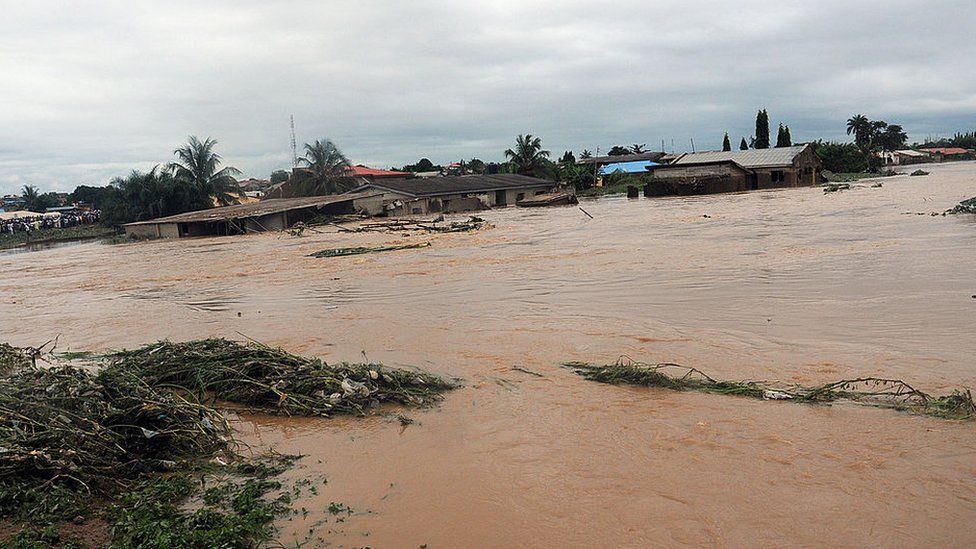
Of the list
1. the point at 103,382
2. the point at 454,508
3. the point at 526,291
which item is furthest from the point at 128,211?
the point at 454,508

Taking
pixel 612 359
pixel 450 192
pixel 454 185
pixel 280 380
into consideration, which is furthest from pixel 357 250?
pixel 454 185

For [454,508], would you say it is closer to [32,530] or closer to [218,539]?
[218,539]

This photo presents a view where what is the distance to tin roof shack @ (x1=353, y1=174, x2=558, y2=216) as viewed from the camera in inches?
1511

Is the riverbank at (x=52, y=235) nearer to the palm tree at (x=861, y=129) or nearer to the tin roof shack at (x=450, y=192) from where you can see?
the tin roof shack at (x=450, y=192)

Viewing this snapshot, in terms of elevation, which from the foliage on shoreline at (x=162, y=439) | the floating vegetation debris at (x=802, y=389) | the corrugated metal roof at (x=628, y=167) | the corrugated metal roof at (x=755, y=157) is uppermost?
the corrugated metal roof at (x=628, y=167)

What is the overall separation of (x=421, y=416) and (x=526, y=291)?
6.31m

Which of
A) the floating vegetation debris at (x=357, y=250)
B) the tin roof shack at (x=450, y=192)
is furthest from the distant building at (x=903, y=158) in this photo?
the floating vegetation debris at (x=357, y=250)

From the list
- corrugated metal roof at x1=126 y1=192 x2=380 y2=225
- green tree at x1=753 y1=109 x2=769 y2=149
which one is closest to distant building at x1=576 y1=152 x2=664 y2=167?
green tree at x1=753 y1=109 x2=769 y2=149

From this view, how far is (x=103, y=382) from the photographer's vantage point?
240 inches

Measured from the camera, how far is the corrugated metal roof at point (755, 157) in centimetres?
4328

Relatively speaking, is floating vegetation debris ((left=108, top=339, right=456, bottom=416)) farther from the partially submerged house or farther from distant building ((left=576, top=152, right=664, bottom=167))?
distant building ((left=576, top=152, right=664, bottom=167))

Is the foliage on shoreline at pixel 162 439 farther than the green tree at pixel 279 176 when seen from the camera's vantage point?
No

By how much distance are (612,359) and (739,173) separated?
38.4 m

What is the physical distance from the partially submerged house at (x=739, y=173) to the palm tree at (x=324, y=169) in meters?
20.0
